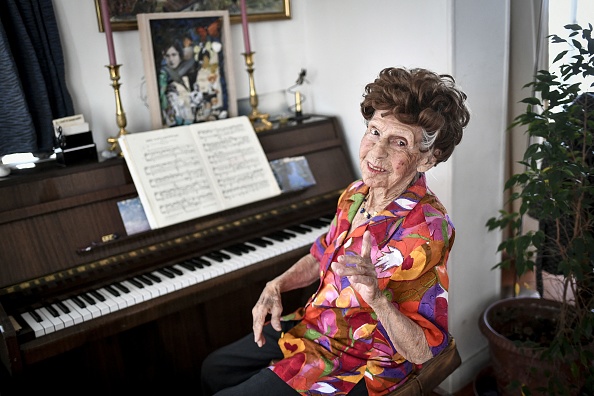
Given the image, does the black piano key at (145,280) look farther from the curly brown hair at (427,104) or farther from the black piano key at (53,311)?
the curly brown hair at (427,104)

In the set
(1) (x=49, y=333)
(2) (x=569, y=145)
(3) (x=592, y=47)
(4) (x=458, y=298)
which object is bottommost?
(4) (x=458, y=298)

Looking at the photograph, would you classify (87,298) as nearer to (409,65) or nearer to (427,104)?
(427,104)

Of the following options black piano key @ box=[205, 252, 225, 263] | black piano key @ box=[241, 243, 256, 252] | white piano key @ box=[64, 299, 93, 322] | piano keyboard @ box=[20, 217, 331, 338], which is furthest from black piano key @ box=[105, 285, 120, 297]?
black piano key @ box=[241, 243, 256, 252]

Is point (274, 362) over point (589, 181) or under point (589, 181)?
under

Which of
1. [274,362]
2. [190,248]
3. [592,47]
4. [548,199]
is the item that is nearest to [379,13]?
[592,47]

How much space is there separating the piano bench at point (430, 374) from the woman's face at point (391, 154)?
0.50m

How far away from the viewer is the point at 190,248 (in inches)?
82.6

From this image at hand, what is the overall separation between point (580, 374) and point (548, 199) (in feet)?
2.37

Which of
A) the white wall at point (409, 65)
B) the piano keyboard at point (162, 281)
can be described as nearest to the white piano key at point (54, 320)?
the piano keyboard at point (162, 281)

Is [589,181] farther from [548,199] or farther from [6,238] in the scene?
[6,238]

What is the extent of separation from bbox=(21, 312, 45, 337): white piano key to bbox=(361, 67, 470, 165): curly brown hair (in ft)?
3.83

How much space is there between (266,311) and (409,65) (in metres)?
1.22

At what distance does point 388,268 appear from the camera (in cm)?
140

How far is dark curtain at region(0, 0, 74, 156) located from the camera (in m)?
1.95
